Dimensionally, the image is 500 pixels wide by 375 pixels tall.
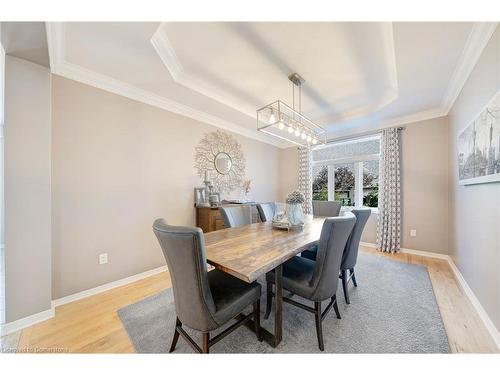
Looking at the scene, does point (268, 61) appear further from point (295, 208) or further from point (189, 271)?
point (189, 271)

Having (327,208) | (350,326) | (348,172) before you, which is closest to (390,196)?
(348,172)

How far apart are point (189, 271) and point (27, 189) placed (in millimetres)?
1778

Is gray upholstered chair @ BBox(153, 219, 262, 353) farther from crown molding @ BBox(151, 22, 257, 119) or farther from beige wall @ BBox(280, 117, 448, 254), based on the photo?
beige wall @ BBox(280, 117, 448, 254)

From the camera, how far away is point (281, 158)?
5.15 meters

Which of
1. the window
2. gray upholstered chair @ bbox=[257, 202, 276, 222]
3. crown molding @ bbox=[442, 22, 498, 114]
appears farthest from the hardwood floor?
crown molding @ bbox=[442, 22, 498, 114]

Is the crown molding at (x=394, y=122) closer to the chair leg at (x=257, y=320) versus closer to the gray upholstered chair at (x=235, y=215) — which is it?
the gray upholstered chair at (x=235, y=215)

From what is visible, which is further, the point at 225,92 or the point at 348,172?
the point at 348,172

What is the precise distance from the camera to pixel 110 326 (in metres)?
1.59

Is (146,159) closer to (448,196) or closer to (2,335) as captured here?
(2,335)

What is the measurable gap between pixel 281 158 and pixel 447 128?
3.14 m

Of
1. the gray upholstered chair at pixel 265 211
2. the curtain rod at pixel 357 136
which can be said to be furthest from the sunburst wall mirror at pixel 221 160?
the curtain rod at pixel 357 136

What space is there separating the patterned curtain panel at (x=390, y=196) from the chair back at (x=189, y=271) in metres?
3.57

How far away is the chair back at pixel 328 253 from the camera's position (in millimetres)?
1309
